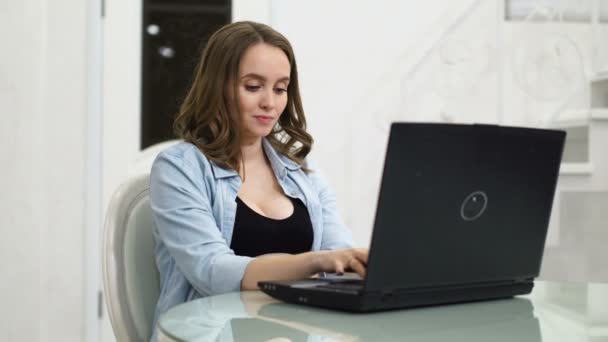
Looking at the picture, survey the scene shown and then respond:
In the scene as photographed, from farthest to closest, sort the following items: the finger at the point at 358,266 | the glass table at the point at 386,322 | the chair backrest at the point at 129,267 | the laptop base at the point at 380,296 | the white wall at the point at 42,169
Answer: the white wall at the point at 42,169 < the chair backrest at the point at 129,267 < the finger at the point at 358,266 < the laptop base at the point at 380,296 < the glass table at the point at 386,322

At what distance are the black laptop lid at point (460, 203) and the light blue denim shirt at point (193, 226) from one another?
1.39ft

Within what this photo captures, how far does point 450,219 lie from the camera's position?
1233 millimetres

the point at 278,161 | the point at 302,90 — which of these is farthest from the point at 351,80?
the point at 278,161

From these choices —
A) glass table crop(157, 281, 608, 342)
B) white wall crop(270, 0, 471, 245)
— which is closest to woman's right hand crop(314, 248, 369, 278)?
glass table crop(157, 281, 608, 342)

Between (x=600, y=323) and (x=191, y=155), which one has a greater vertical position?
(x=191, y=155)

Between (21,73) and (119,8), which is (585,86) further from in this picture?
(21,73)

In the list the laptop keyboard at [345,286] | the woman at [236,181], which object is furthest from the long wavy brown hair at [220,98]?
the laptop keyboard at [345,286]

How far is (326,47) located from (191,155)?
97.3 inches

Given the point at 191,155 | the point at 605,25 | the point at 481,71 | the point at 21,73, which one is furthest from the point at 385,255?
the point at 605,25

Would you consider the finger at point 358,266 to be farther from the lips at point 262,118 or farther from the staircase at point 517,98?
the staircase at point 517,98

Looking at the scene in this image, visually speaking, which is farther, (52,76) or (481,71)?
(481,71)

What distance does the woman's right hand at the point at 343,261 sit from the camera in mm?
1364

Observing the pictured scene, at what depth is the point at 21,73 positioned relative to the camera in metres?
3.42

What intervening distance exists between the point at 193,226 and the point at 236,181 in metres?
0.20
